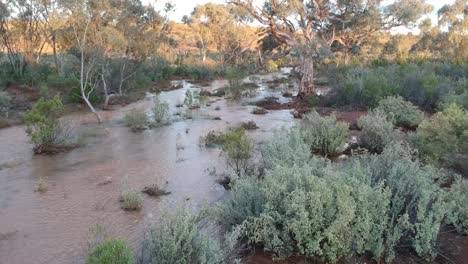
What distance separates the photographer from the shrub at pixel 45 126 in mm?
11325

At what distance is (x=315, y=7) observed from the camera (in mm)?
21422

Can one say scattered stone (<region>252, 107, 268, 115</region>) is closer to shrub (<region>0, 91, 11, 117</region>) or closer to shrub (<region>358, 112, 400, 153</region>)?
shrub (<region>358, 112, 400, 153</region>)

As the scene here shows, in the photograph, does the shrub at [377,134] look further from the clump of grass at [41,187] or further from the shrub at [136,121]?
the shrub at [136,121]

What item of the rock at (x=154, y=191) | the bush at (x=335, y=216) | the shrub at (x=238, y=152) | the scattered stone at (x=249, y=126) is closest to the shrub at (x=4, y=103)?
the scattered stone at (x=249, y=126)

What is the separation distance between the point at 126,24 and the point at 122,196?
47.8 ft

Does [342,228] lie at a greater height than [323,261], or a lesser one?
greater

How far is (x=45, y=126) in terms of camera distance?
37.5ft

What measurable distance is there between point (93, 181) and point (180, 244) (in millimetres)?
5362

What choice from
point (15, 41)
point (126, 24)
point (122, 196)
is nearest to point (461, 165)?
point (122, 196)

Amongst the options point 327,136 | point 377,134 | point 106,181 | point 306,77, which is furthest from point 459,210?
point 306,77

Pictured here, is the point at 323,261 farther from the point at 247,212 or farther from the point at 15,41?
the point at 15,41

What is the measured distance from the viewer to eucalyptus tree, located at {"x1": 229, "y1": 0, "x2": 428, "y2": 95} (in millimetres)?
21141

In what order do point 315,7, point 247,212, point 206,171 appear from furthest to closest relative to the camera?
point 315,7
point 206,171
point 247,212

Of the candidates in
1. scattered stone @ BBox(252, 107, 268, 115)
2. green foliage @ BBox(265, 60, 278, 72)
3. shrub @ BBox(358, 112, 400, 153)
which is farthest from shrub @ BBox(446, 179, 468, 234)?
green foliage @ BBox(265, 60, 278, 72)
